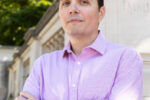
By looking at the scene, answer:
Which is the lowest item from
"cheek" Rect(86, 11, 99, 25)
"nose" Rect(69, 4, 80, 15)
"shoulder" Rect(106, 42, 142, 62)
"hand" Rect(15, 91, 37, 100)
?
"hand" Rect(15, 91, 37, 100)

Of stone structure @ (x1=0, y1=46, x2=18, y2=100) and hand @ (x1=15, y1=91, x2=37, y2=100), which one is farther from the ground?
hand @ (x1=15, y1=91, x2=37, y2=100)

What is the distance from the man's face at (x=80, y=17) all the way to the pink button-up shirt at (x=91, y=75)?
0.38ft

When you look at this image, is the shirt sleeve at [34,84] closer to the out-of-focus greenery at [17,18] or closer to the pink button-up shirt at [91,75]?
the pink button-up shirt at [91,75]

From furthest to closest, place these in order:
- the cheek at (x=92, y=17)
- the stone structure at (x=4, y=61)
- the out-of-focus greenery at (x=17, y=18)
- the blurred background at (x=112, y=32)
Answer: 1. the out-of-focus greenery at (x=17, y=18)
2. the stone structure at (x=4, y=61)
3. the blurred background at (x=112, y=32)
4. the cheek at (x=92, y=17)

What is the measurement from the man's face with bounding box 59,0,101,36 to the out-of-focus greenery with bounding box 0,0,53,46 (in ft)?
58.4

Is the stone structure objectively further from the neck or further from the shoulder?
the shoulder

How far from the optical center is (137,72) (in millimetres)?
1696

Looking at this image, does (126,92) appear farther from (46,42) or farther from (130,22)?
(46,42)

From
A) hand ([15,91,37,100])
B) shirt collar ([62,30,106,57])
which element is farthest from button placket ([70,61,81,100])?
hand ([15,91,37,100])

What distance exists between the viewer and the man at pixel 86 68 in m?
1.70

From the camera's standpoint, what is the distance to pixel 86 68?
5.89 feet

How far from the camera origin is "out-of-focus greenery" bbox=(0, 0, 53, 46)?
19.5m

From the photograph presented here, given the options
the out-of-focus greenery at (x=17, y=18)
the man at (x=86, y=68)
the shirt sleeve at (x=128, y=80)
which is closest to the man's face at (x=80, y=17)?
the man at (x=86, y=68)

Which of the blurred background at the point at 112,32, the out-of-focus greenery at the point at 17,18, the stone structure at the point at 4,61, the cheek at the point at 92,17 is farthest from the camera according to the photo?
the out-of-focus greenery at the point at 17,18
